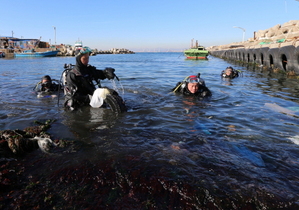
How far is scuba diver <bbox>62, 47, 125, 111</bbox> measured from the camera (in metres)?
5.61

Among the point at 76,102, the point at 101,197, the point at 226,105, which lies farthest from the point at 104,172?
the point at 226,105

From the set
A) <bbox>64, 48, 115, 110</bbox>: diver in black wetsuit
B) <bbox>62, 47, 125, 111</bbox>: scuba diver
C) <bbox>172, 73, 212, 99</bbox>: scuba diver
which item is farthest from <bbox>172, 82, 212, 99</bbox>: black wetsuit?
<bbox>64, 48, 115, 110</bbox>: diver in black wetsuit

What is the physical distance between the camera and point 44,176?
2643 millimetres

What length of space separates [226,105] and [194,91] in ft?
4.46

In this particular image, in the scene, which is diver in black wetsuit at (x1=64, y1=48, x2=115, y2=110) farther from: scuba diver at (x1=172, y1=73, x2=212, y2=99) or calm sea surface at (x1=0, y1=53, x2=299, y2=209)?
scuba diver at (x1=172, y1=73, x2=212, y2=99)

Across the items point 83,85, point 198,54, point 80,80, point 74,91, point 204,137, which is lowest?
point 204,137

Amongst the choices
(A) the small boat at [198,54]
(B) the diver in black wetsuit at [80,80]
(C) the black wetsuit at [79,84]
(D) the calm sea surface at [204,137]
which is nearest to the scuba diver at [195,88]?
(D) the calm sea surface at [204,137]

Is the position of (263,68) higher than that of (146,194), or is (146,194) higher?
(263,68)

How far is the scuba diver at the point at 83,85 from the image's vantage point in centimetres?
561

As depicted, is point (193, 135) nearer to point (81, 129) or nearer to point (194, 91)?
point (81, 129)

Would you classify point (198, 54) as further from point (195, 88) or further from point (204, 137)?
point (204, 137)

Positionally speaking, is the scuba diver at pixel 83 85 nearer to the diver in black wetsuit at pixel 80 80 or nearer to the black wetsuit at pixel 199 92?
the diver in black wetsuit at pixel 80 80

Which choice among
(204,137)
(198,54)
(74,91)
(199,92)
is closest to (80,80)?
(74,91)

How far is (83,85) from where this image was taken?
19.5ft
